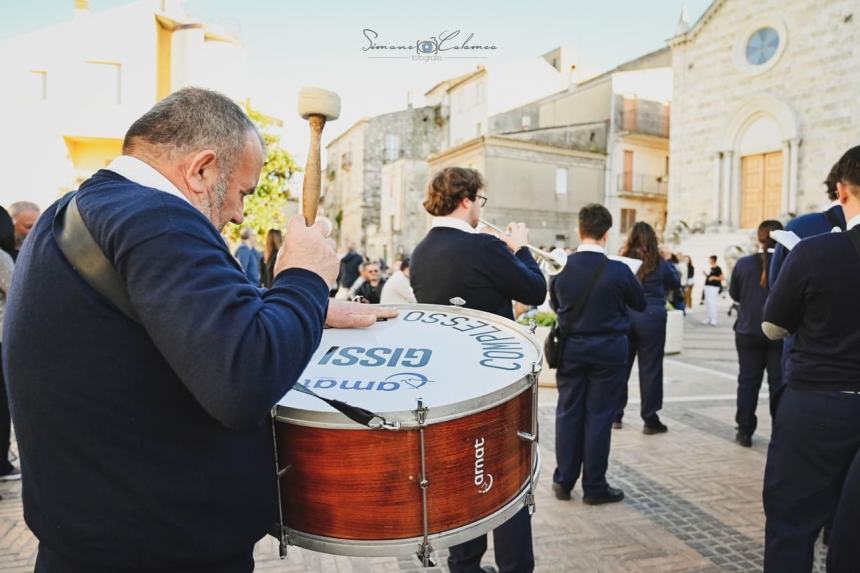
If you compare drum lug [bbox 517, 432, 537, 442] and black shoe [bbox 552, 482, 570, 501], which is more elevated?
drum lug [bbox 517, 432, 537, 442]

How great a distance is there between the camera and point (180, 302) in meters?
1.18

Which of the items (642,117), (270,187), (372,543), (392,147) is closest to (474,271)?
(372,543)

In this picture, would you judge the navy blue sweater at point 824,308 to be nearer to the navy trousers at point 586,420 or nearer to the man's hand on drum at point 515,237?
the man's hand on drum at point 515,237

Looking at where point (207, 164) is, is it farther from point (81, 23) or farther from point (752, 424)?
Answer: point (81, 23)

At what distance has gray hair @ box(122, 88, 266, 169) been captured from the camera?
56.4 inches

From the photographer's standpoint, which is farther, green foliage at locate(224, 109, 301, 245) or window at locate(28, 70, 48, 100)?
green foliage at locate(224, 109, 301, 245)

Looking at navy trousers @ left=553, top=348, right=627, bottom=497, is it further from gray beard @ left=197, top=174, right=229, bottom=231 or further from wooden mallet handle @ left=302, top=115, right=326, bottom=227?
gray beard @ left=197, top=174, right=229, bottom=231

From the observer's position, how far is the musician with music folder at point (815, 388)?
8.43 feet

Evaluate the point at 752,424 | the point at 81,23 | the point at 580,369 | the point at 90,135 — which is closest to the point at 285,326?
the point at 580,369

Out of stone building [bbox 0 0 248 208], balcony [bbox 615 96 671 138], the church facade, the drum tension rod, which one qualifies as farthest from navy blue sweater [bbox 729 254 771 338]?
balcony [bbox 615 96 671 138]

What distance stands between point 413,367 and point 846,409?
6.29ft

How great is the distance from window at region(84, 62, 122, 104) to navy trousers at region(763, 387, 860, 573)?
2191 centimetres

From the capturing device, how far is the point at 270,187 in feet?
71.3

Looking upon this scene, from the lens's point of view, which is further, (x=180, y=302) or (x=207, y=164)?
(x=207, y=164)
